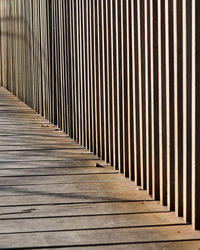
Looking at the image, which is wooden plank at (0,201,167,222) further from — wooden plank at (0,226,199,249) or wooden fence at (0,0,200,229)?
wooden plank at (0,226,199,249)

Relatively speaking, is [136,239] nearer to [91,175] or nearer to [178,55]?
[178,55]

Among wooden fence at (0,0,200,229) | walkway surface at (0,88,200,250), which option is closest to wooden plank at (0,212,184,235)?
walkway surface at (0,88,200,250)

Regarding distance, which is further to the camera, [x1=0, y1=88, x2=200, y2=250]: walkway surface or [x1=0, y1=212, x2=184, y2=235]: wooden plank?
[x1=0, y1=212, x2=184, y2=235]: wooden plank

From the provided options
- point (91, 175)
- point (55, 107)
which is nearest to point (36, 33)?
point (55, 107)

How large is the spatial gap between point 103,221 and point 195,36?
2.82 feet

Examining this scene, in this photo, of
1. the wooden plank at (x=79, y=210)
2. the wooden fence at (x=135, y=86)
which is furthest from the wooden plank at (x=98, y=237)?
the wooden plank at (x=79, y=210)

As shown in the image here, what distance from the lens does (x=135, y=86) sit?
3176mm

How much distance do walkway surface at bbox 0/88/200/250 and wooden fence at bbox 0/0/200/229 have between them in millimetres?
115

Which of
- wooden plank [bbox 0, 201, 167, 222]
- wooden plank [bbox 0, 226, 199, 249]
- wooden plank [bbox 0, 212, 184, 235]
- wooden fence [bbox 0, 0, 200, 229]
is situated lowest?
wooden plank [bbox 0, 201, 167, 222]

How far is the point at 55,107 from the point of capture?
5.88 m

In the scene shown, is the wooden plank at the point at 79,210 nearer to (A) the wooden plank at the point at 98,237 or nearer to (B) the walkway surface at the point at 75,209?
(B) the walkway surface at the point at 75,209

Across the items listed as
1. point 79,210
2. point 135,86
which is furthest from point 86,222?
point 135,86

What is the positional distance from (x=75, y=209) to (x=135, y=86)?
2.65 ft

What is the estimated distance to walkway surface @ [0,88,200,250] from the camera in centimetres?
224
